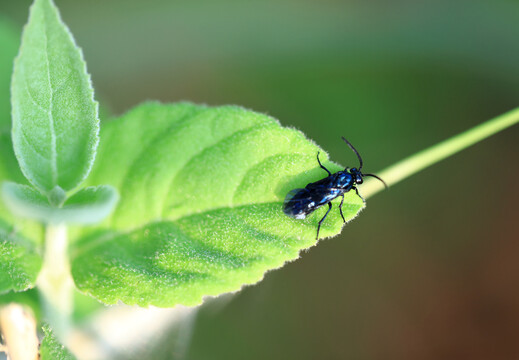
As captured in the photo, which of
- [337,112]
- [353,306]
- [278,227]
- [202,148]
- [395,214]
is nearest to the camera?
[278,227]

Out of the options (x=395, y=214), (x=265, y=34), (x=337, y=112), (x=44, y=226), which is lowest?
(x=44, y=226)

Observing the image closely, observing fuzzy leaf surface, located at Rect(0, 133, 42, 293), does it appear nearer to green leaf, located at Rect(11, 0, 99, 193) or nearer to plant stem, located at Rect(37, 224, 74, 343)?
plant stem, located at Rect(37, 224, 74, 343)

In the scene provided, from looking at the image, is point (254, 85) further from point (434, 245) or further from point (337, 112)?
point (434, 245)

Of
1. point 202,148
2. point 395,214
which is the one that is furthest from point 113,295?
point 395,214

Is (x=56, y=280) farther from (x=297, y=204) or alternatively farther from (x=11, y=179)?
(x=297, y=204)

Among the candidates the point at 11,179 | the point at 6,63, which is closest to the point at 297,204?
the point at 11,179

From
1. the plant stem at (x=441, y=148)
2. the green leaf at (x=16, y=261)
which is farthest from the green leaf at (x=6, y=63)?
the plant stem at (x=441, y=148)

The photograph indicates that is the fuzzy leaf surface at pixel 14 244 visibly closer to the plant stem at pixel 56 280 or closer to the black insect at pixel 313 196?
the plant stem at pixel 56 280

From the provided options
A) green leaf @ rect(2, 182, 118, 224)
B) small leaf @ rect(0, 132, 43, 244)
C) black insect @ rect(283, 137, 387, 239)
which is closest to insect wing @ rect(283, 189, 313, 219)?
black insect @ rect(283, 137, 387, 239)
